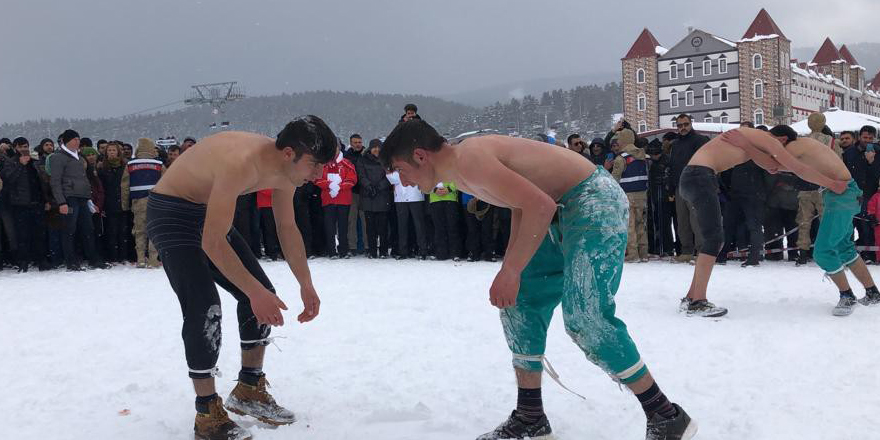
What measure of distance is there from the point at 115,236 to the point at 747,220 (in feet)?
30.3

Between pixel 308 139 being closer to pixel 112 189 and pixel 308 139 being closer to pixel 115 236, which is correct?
pixel 112 189

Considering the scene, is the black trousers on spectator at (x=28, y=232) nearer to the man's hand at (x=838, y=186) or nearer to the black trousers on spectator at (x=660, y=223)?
the black trousers on spectator at (x=660, y=223)

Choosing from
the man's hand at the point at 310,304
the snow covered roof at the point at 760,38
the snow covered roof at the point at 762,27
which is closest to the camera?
the man's hand at the point at 310,304

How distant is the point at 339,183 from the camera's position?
1060 cm

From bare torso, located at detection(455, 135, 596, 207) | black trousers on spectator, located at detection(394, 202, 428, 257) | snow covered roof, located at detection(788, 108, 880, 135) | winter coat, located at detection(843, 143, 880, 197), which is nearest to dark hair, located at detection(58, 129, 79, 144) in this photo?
black trousers on spectator, located at detection(394, 202, 428, 257)

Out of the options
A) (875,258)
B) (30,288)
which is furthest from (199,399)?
(875,258)

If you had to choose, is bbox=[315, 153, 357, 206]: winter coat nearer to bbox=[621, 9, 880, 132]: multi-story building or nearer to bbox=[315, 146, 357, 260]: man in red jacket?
bbox=[315, 146, 357, 260]: man in red jacket

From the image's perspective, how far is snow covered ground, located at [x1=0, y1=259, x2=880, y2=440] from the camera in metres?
3.57

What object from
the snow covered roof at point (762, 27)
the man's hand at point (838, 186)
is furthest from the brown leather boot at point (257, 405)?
the snow covered roof at point (762, 27)

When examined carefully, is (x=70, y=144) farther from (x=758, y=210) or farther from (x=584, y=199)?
(x=758, y=210)

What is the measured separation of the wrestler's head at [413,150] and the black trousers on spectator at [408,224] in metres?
7.44

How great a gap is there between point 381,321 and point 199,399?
268 cm

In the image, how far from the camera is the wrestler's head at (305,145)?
3.15 metres

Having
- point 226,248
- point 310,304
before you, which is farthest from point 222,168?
point 310,304
